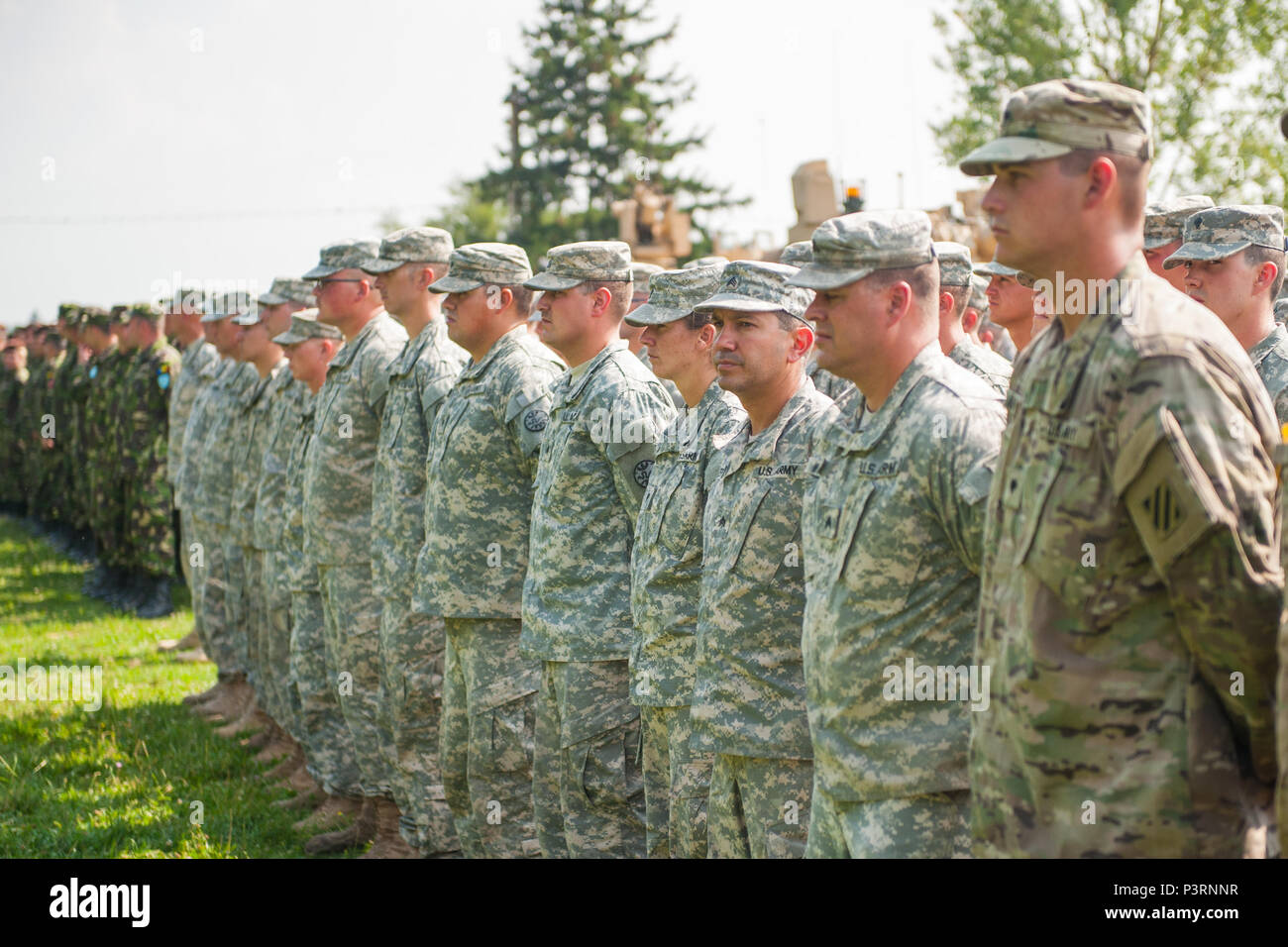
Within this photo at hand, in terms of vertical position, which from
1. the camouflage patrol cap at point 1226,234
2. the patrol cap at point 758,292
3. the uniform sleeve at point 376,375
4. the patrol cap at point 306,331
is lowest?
the uniform sleeve at point 376,375

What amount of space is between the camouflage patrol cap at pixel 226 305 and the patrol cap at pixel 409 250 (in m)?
4.10

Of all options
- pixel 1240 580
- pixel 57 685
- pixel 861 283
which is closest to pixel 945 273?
pixel 861 283

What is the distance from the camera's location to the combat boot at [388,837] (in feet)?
21.7

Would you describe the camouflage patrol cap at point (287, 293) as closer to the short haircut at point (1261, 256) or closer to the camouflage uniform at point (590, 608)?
the camouflage uniform at point (590, 608)

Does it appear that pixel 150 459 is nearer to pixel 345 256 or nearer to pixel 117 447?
pixel 117 447

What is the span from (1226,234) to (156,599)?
11.3 m

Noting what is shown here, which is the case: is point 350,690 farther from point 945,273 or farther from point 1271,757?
point 1271,757

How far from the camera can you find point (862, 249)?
137 inches

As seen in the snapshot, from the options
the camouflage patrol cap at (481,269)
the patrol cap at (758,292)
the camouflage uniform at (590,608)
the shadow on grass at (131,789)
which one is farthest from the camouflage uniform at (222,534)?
the patrol cap at (758,292)

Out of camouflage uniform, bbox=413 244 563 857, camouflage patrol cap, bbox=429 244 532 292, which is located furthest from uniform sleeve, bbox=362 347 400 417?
camouflage uniform, bbox=413 244 563 857

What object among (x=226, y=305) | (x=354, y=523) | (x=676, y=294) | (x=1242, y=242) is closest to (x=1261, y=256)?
(x=1242, y=242)

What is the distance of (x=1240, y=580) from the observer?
2.38 meters
